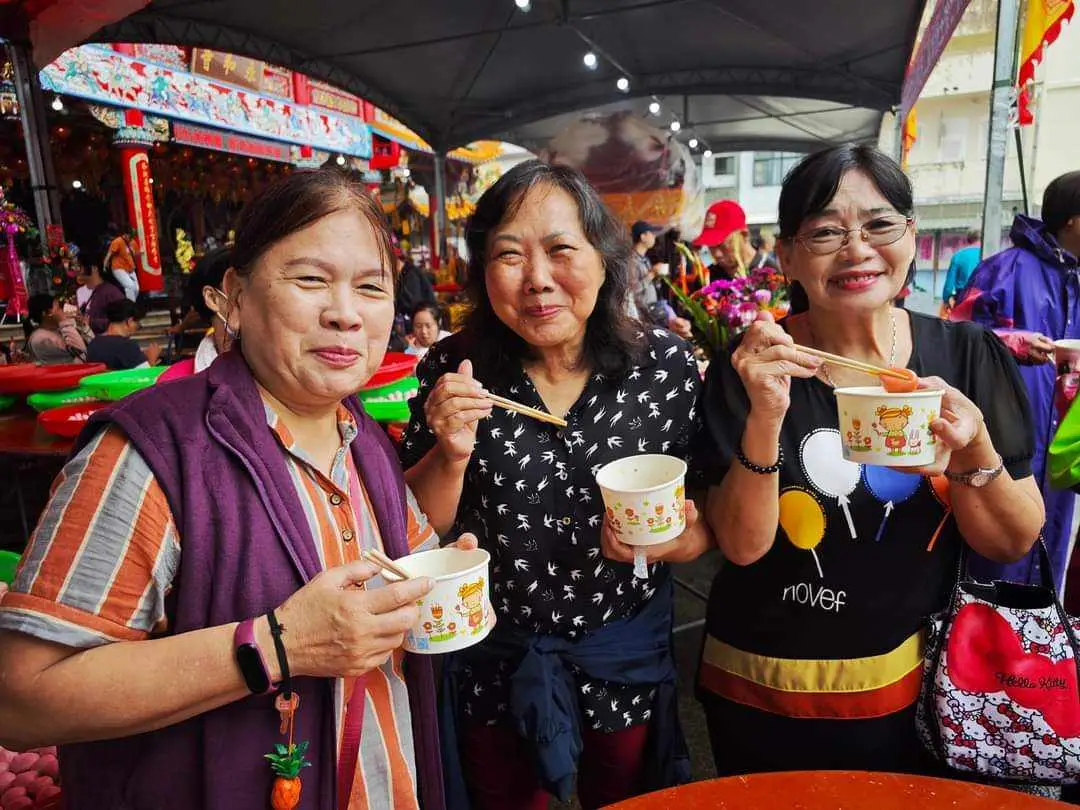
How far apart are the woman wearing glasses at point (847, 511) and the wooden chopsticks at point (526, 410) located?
339 mm

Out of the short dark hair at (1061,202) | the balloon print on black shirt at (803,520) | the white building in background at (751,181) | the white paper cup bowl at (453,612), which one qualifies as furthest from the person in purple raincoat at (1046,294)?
the white building in background at (751,181)

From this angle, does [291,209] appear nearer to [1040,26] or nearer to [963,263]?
[1040,26]

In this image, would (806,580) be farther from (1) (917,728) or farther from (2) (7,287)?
(2) (7,287)

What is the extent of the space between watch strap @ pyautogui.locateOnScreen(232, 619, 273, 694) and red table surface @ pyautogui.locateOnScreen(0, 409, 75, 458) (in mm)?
2356

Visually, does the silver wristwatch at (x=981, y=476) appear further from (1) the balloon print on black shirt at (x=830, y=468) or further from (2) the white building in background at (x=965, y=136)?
(2) the white building in background at (x=965, y=136)

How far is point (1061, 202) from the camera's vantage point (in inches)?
130

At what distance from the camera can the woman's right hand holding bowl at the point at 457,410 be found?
4.71 feet

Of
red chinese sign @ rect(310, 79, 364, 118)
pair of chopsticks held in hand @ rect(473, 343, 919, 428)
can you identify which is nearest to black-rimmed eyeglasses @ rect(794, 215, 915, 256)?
pair of chopsticks held in hand @ rect(473, 343, 919, 428)

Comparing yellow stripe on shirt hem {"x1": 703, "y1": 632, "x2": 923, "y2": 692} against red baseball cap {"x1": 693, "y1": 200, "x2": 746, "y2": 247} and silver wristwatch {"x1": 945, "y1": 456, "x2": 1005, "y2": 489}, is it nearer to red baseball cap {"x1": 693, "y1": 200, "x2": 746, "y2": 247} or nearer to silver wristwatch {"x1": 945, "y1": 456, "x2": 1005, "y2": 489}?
silver wristwatch {"x1": 945, "y1": 456, "x2": 1005, "y2": 489}

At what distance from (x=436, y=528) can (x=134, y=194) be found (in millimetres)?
11395

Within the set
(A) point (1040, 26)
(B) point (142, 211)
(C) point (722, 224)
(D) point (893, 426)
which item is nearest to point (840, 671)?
(D) point (893, 426)

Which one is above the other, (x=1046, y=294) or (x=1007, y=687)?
(x=1046, y=294)

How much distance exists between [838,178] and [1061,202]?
2620 mm

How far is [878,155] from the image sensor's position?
1.50 meters
